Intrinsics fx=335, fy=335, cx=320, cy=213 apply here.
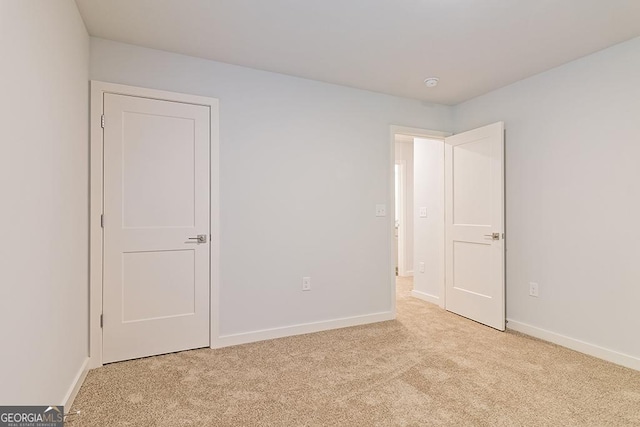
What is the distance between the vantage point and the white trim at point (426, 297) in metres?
4.21

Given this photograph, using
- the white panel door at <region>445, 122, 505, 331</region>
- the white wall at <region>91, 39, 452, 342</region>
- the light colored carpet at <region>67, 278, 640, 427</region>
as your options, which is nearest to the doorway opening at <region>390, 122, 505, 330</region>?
the white panel door at <region>445, 122, 505, 331</region>

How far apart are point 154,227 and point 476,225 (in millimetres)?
3131

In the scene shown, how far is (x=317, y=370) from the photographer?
95.9 inches

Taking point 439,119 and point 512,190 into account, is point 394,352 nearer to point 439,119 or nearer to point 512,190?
point 512,190

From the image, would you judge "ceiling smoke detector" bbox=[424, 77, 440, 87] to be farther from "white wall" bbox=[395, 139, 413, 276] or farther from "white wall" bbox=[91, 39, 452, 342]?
"white wall" bbox=[395, 139, 413, 276]

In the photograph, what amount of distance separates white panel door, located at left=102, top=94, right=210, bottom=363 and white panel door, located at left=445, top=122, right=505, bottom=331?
2.71 metres

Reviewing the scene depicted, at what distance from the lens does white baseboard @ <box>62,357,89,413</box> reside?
6.31 feet

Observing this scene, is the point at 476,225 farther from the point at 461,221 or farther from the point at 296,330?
the point at 296,330

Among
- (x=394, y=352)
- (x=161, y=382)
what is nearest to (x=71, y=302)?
(x=161, y=382)

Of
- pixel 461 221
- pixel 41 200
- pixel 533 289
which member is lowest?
pixel 533 289

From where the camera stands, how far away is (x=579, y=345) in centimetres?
280

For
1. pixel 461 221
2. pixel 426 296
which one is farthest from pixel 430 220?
pixel 426 296

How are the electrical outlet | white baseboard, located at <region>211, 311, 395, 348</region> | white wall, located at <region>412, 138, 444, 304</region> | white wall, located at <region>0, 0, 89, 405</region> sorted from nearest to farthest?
white wall, located at <region>0, 0, 89, 405</region> < white baseboard, located at <region>211, 311, 395, 348</region> < the electrical outlet < white wall, located at <region>412, 138, 444, 304</region>

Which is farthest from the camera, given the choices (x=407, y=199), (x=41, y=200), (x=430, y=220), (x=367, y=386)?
(x=407, y=199)
